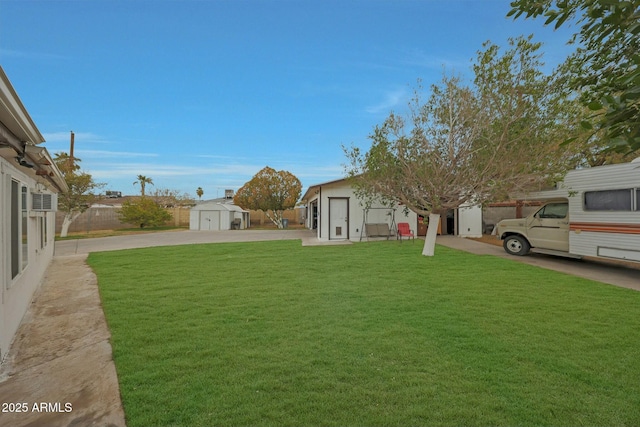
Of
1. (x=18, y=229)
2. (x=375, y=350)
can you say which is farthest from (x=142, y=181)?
(x=375, y=350)

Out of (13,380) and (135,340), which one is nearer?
(13,380)

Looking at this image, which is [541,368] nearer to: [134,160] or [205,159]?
[205,159]

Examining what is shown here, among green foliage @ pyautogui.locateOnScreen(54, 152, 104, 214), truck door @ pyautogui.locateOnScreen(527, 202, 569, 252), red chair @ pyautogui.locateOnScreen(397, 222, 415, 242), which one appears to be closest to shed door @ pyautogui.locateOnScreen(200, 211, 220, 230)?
green foliage @ pyautogui.locateOnScreen(54, 152, 104, 214)

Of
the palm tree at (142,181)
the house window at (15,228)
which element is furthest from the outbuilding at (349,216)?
the palm tree at (142,181)

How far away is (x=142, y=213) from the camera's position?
78.3 feet

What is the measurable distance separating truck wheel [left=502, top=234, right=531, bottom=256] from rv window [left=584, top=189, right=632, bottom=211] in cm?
249

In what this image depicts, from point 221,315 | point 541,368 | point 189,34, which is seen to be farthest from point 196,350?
point 189,34

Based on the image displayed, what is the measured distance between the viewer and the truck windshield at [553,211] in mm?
9164

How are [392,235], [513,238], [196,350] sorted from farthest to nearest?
[392,235], [513,238], [196,350]

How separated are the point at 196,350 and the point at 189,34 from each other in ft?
27.3

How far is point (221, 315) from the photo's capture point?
4.58m

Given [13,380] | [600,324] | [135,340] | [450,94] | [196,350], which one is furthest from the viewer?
[450,94]

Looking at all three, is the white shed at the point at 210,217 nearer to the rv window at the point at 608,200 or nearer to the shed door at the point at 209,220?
the shed door at the point at 209,220

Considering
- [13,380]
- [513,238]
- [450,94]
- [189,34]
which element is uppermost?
[189,34]
